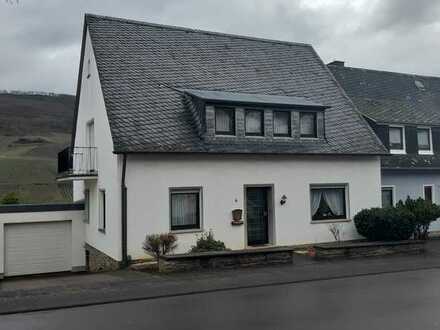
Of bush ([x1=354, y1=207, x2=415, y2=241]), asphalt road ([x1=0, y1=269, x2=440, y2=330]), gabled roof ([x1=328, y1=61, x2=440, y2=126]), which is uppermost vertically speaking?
gabled roof ([x1=328, y1=61, x2=440, y2=126])

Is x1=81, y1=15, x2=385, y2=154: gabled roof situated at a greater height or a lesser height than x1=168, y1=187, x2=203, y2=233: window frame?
greater

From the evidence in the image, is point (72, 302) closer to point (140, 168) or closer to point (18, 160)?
point (140, 168)

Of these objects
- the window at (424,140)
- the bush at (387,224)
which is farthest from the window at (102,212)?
the window at (424,140)

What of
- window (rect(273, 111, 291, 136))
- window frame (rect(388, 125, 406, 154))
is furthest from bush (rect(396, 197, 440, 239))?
window (rect(273, 111, 291, 136))

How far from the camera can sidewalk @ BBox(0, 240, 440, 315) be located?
414 inches

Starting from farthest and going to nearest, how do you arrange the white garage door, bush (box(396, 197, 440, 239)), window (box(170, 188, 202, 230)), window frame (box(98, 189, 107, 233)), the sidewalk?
the white garage door, bush (box(396, 197, 440, 239)), window frame (box(98, 189, 107, 233)), window (box(170, 188, 202, 230)), the sidewalk

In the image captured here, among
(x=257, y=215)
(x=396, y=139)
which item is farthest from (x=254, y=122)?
(x=396, y=139)

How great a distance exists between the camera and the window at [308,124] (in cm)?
1878

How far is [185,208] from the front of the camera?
53.5ft

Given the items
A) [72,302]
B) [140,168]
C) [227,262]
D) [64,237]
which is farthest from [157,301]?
[64,237]

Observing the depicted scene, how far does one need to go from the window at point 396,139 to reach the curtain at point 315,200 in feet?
19.7

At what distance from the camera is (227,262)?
14289 mm

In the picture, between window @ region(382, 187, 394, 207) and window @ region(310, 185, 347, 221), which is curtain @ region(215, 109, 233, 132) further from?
window @ region(382, 187, 394, 207)

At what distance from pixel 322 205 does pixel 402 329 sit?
11264mm
